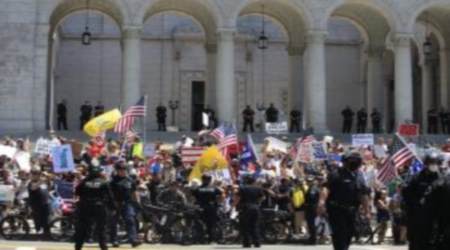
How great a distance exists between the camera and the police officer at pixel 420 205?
10.9 metres

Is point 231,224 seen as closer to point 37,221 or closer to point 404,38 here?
point 37,221

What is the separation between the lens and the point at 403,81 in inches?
1612

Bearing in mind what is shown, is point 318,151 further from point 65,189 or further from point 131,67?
point 131,67

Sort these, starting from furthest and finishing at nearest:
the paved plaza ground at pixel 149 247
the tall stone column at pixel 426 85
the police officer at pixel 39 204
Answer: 1. the tall stone column at pixel 426 85
2. the police officer at pixel 39 204
3. the paved plaza ground at pixel 149 247

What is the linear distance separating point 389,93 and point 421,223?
4293 centimetres

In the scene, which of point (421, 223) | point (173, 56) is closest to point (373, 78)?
point (173, 56)

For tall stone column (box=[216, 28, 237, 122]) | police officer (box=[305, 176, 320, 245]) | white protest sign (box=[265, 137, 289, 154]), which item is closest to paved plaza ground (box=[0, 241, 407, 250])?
police officer (box=[305, 176, 320, 245])

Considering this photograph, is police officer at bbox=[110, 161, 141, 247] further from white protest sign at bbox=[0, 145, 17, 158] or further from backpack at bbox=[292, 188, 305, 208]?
white protest sign at bbox=[0, 145, 17, 158]

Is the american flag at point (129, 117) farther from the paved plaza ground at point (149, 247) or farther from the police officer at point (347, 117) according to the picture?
the police officer at point (347, 117)

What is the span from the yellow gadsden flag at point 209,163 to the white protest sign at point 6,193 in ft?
17.5

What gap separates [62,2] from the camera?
4056 cm

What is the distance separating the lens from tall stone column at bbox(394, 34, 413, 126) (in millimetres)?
40656

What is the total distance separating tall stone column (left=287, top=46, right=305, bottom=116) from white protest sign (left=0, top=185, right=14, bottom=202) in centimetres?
2180

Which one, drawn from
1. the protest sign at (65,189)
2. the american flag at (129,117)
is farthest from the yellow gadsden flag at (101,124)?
the protest sign at (65,189)
